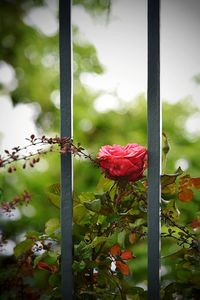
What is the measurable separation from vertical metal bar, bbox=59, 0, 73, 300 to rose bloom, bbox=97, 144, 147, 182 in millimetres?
114

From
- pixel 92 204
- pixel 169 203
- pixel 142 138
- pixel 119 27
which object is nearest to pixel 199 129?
pixel 142 138

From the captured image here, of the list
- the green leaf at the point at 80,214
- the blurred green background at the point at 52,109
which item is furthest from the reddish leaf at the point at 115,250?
the blurred green background at the point at 52,109

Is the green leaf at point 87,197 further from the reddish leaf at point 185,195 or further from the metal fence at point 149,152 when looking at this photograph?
the reddish leaf at point 185,195

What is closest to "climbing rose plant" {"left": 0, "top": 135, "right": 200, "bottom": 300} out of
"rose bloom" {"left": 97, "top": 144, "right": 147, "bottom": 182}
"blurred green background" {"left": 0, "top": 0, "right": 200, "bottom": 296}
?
"rose bloom" {"left": 97, "top": 144, "right": 147, "bottom": 182}

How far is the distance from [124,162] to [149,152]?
4.2 inches

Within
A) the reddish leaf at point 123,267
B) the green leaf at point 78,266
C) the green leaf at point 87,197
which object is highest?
the green leaf at point 87,197

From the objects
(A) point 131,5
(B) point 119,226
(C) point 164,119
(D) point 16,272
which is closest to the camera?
(B) point 119,226

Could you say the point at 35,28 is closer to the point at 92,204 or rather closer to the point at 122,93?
the point at 122,93

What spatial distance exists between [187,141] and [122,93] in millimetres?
371

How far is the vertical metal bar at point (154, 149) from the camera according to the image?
1.19m

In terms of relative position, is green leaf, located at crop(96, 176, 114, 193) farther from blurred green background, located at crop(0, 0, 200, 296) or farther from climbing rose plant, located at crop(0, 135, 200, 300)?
blurred green background, located at crop(0, 0, 200, 296)

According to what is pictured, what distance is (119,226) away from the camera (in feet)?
4.43

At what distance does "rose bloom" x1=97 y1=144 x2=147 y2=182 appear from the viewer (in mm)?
1297

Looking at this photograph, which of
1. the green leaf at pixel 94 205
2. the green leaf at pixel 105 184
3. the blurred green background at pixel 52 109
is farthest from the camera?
the blurred green background at pixel 52 109
